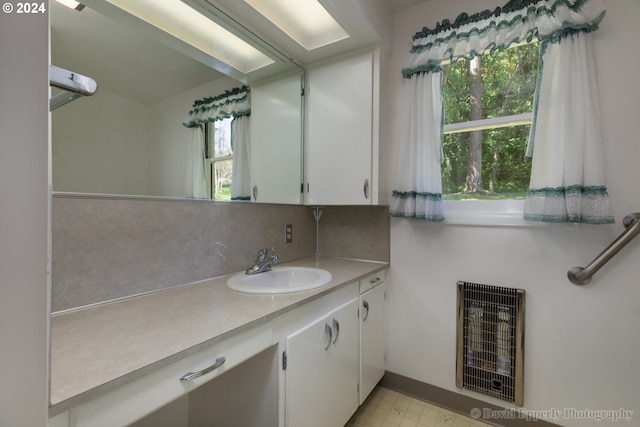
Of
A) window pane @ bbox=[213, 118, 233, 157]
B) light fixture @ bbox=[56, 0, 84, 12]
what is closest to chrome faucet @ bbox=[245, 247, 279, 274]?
window pane @ bbox=[213, 118, 233, 157]

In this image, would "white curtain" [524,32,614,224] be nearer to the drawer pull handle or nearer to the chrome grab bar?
the chrome grab bar

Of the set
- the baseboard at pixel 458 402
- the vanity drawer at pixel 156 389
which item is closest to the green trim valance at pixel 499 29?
the vanity drawer at pixel 156 389

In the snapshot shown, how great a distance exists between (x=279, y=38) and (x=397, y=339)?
1.97 meters

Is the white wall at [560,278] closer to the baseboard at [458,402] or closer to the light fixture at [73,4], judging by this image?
the baseboard at [458,402]

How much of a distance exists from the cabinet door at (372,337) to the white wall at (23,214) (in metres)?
1.32

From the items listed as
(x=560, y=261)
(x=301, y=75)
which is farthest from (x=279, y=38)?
(x=560, y=261)

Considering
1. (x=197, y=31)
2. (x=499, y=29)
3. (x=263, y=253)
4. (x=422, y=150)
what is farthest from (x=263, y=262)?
(x=499, y=29)

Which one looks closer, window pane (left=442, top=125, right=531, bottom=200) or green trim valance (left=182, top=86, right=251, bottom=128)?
green trim valance (left=182, top=86, right=251, bottom=128)

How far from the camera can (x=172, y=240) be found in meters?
1.19

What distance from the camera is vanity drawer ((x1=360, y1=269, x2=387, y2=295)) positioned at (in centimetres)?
150

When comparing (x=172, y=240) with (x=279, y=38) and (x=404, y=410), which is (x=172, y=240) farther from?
(x=404, y=410)

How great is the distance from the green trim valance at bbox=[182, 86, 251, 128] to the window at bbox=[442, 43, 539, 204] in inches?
47.9

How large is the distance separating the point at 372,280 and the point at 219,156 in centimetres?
112

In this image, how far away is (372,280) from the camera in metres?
1.62
